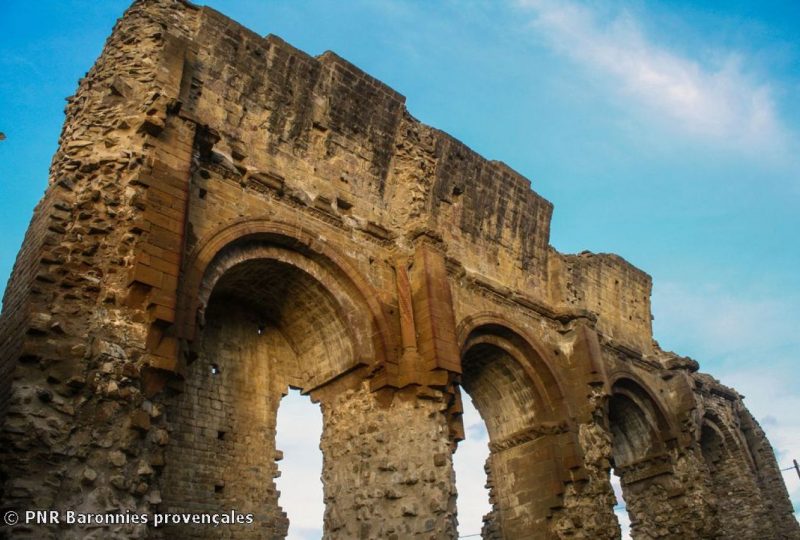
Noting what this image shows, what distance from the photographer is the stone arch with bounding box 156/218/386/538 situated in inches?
404

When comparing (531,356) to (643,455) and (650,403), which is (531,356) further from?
(643,455)

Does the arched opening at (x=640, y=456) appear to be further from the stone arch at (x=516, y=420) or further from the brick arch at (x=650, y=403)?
the stone arch at (x=516, y=420)

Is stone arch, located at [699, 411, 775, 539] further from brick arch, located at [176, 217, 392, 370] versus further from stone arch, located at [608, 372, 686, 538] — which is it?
brick arch, located at [176, 217, 392, 370]

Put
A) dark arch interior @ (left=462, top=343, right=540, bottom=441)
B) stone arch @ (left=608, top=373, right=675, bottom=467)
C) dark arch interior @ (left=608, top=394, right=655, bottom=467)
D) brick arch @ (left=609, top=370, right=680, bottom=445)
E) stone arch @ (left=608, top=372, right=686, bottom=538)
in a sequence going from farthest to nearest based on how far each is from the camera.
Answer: dark arch interior @ (left=608, top=394, right=655, bottom=467) → stone arch @ (left=608, top=373, right=675, bottom=467) → brick arch @ (left=609, top=370, right=680, bottom=445) → stone arch @ (left=608, top=372, right=686, bottom=538) → dark arch interior @ (left=462, top=343, right=540, bottom=441)

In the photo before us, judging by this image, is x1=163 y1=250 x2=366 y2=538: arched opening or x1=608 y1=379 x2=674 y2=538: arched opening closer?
x1=163 y1=250 x2=366 y2=538: arched opening

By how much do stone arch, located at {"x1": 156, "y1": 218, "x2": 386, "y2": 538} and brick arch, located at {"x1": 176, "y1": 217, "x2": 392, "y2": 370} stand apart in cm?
2

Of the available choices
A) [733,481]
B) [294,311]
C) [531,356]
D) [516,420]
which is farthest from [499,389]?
[733,481]

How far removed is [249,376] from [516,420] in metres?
5.81

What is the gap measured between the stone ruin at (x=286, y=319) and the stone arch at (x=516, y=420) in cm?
5

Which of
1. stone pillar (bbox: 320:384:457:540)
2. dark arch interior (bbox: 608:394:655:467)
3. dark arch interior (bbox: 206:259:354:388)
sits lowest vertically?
stone pillar (bbox: 320:384:457:540)

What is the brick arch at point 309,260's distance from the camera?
31.2ft

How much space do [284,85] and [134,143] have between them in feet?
12.2

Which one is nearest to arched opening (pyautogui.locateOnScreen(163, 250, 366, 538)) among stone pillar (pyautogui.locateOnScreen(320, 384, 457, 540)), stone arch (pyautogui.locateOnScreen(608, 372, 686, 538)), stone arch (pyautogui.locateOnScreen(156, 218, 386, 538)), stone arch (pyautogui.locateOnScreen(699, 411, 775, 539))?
stone arch (pyautogui.locateOnScreen(156, 218, 386, 538))

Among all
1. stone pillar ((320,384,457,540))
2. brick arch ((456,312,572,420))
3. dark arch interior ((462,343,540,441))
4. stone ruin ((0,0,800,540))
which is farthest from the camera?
dark arch interior ((462,343,540,441))
